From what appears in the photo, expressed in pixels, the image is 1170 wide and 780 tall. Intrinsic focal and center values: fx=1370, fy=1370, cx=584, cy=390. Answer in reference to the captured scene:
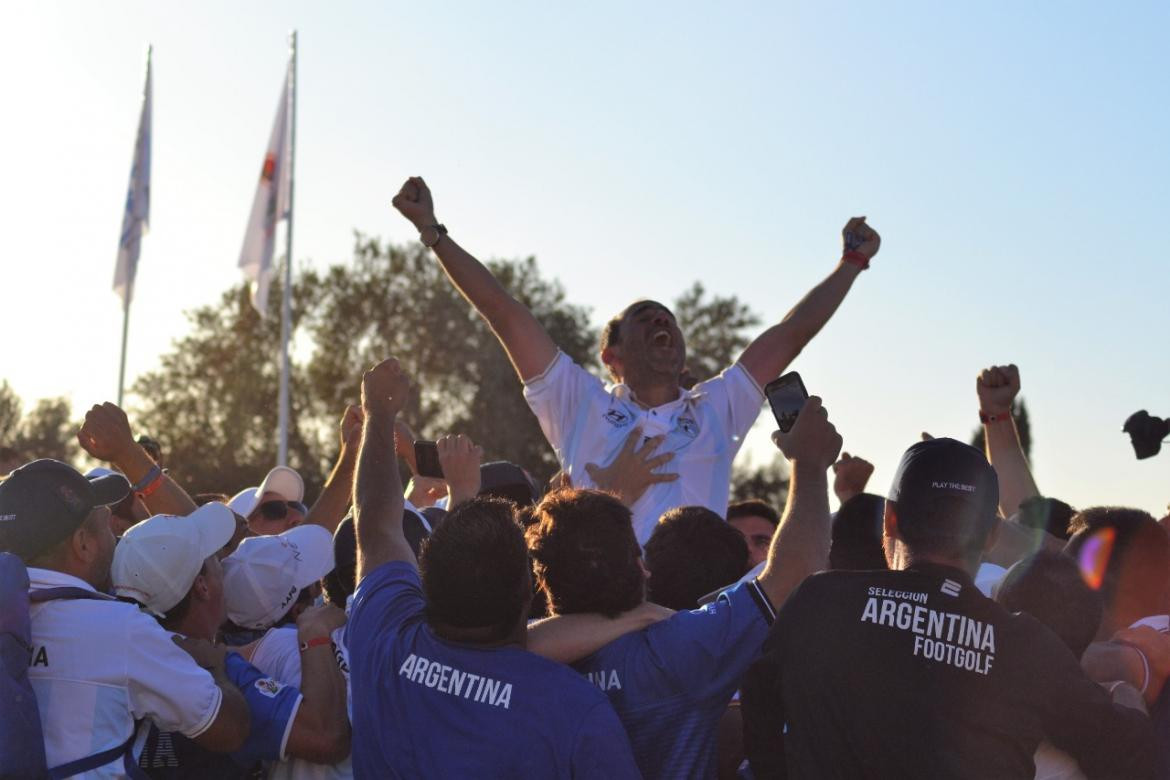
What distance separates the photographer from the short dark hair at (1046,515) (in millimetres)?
5453

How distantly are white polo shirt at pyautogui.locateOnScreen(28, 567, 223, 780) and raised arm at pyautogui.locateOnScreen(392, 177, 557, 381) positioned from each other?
2.03 meters

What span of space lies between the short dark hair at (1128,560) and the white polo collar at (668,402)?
1.75 meters

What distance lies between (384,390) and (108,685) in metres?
1.10

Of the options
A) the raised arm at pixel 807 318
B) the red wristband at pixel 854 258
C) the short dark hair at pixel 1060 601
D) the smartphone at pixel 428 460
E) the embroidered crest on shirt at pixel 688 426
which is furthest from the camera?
the red wristband at pixel 854 258

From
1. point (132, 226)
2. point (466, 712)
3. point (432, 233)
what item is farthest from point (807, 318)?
point (132, 226)

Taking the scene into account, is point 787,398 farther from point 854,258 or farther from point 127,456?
point 127,456

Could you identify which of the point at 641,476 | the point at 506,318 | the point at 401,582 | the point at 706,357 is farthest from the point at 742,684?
the point at 706,357

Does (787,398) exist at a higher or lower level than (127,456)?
higher

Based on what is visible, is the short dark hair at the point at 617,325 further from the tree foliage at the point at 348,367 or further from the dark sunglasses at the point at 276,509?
the tree foliage at the point at 348,367

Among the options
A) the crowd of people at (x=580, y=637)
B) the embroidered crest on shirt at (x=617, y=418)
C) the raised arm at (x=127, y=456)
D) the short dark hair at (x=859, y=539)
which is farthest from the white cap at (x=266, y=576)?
the short dark hair at (x=859, y=539)

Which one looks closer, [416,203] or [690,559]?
[690,559]

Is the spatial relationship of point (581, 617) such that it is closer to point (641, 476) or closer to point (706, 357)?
point (641, 476)

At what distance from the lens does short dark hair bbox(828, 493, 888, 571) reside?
4059 mm

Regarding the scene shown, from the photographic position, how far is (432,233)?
17.6 feet
